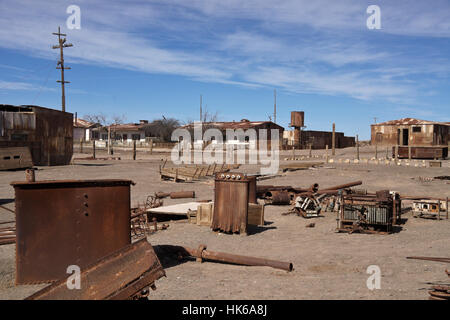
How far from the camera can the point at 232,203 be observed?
9.62 m

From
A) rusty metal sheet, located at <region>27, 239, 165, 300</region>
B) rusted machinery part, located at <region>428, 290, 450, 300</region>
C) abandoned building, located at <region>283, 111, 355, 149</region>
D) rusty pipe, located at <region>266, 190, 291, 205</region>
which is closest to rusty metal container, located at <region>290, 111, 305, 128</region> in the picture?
abandoned building, located at <region>283, 111, 355, 149</region>

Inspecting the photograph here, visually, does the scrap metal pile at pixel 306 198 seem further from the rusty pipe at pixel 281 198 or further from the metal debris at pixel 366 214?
the metal debris at pixel 366 214

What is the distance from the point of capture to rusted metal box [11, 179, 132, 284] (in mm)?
5668

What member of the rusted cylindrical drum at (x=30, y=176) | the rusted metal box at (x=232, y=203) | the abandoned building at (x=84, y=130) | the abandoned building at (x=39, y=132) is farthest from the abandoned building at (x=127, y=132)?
the rusted cylindrical drum at (x=30, y=176)

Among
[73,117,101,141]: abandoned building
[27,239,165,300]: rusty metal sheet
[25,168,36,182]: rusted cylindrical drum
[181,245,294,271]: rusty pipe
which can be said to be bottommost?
[181,245,294,271]: rusty pipe

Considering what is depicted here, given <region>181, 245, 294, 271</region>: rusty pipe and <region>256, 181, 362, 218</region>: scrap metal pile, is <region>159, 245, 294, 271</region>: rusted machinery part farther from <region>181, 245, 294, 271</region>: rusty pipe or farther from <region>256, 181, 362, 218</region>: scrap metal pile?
<region>256, 181, 362, 218</region>: scrap metal pile

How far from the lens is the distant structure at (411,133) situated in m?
40.3

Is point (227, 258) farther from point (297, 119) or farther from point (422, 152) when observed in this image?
point (297, 119)

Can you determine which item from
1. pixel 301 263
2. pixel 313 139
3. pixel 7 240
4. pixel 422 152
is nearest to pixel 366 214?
pixel 301 263

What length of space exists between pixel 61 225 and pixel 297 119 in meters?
50.2

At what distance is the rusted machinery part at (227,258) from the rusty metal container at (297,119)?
158ft

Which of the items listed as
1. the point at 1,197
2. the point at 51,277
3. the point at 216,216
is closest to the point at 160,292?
the point at 51,277

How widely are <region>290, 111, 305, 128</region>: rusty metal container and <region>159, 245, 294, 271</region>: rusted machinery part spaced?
48.2 m
